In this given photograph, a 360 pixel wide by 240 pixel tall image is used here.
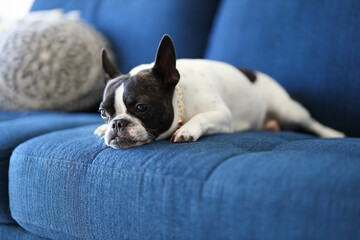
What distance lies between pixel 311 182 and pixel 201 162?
322 millimetres

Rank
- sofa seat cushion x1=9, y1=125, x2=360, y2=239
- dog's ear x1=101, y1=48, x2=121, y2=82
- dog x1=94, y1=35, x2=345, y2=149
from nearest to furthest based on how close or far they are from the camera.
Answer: sofa seat cushion x1=9, y1=125, x2=360, y2=239 < dog x1=94, y1=35, x2=345, y2=149 < dog's ear x1=101, y1=48, x2=121, y2=82

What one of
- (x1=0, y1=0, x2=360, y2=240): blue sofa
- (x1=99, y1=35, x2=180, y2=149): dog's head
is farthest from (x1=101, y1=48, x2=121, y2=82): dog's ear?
(x1=0, y1=0, x2=360, y2=240): blue sofa

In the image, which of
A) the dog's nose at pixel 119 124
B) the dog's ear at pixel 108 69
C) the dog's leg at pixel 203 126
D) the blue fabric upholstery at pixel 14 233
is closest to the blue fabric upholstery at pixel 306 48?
the dog's leg at pixel 203 126

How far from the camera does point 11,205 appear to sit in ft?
4.77

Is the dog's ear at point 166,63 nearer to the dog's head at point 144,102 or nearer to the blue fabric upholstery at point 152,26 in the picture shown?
the dog's head at point 144,102

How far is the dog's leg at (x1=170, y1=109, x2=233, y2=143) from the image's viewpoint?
138cm

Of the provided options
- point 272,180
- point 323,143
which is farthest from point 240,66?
point 272,180

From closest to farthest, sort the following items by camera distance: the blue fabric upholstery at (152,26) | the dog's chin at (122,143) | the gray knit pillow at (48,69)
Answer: the dog's chin at (122,143), the gray knit pillow at (48,69), the blue fabric upholstery at (152,26)

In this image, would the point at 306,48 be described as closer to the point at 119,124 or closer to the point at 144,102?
the point at 144,102

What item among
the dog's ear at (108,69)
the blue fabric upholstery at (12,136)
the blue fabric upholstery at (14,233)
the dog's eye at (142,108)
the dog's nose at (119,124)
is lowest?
the blue fabric upholstery at (14,233)

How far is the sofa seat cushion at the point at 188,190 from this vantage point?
799 millimetres

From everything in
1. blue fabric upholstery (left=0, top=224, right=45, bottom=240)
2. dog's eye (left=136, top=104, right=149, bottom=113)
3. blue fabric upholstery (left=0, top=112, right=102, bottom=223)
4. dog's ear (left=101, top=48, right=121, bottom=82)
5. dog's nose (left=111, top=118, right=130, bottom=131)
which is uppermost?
dog's ear (left=101, top=48, right=121, bottom=82)

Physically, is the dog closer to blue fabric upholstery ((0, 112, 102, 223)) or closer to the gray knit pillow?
blue fabric upholstery ((0, 112, 102, 223))

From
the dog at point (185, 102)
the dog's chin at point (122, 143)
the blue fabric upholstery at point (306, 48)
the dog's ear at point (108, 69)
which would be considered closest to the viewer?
the dog's chin at point (122, 143)
